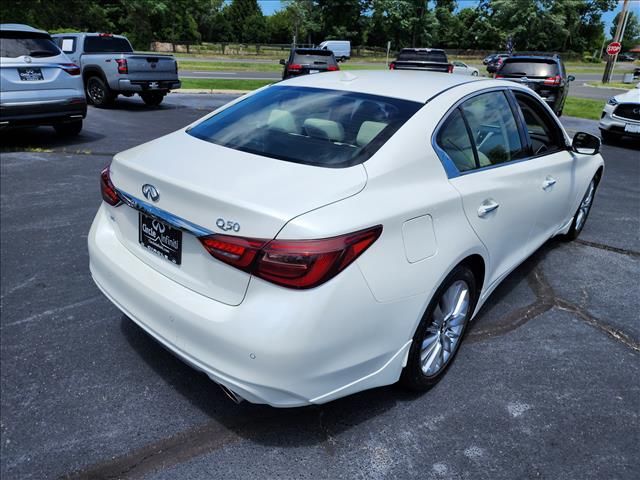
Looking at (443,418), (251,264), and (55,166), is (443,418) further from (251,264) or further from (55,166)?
(55,166)

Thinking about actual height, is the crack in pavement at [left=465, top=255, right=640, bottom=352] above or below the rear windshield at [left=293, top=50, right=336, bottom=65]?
below

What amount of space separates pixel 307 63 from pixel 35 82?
9833 millimetres

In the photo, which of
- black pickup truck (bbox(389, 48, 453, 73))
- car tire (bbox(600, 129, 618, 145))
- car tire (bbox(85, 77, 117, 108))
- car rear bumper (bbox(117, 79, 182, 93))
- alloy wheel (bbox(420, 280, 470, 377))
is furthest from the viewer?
black pickup truck (bbox(389, 48, 453, 73))

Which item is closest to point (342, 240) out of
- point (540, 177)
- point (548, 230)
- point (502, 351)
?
point (502, 351)

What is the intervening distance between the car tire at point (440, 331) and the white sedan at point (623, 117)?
31.7 ft

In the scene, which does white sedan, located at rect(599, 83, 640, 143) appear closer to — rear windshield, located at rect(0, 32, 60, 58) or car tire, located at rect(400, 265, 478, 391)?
car tire, located at rect(400, 265, 478, 391)

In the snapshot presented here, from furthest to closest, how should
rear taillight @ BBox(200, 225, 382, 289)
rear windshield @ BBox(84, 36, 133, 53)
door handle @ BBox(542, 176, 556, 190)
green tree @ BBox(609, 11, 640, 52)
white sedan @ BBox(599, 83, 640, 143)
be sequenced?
green tree @ BBox(609, 11, 640, 52), rear windshield @ BBox(84, 36, 133, 53), white sedan @ BBox(599, 83, 640, 143), door handle @ BBox(542, 176, 556, 190), rear taillight @ BBox(200, 225, 382, 289)

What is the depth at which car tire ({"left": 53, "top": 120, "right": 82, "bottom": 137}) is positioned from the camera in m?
9.09

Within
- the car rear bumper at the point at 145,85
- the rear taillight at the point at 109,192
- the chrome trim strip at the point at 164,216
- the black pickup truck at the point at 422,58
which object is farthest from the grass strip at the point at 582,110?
the chrome trim strip at the point at 164,216

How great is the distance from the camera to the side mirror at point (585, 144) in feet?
13.3

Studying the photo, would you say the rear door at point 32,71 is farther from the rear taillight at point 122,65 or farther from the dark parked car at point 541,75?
the dark parked car at point 541,75

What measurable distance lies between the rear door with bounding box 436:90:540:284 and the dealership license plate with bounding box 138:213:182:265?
1394 millimetres

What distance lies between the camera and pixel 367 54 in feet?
226

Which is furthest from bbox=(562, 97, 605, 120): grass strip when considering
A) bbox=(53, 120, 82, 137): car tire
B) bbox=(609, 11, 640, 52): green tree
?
bbox=(609, 11, 640, 52): green tree
